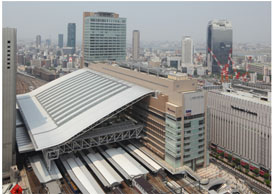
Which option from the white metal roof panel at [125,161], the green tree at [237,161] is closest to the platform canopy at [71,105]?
the white metal roof panel at [125,161]

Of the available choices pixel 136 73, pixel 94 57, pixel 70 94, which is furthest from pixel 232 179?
pixel 94 57

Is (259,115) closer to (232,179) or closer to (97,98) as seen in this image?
(232,179)

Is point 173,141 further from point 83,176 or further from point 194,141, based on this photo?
point 83,176

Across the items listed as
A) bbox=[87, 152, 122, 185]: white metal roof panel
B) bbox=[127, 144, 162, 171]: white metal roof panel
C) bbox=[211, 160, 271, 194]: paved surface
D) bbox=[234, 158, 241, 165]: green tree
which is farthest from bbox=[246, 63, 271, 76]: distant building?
bbox=[87, 152, 122, 185]: white metal roof panel

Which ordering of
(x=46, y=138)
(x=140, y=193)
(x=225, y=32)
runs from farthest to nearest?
(x=225, y=32) < (x=46, y=138) < (x=140, y=193)

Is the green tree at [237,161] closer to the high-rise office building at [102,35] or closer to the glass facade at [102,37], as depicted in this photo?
the high-rise office building at [102,35]

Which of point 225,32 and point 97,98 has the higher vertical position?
point 225,32
